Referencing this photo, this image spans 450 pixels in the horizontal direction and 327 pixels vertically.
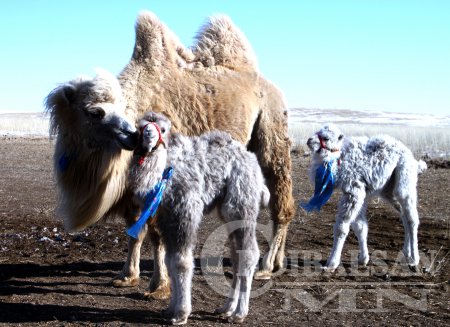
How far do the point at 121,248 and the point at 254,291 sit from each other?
249 cm

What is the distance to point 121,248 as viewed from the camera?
859 cm

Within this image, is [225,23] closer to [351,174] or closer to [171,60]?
[171,60]

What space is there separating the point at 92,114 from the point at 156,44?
180cm

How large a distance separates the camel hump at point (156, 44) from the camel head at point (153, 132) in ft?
5.55

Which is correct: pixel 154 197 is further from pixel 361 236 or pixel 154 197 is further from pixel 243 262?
pixel 361 236

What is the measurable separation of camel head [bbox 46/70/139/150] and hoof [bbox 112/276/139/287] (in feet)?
5.48

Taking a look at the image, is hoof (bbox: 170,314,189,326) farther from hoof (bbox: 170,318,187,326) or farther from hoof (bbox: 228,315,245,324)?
hoof (bbox: 228,315,245,324)

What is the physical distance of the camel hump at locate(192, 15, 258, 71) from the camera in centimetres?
804

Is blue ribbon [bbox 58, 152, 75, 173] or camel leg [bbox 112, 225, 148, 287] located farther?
camel leg [bbox 112, 225, 148, 287]

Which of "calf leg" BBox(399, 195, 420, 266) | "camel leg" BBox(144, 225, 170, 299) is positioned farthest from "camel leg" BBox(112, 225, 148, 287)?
"calf leg" BBox(399, 195, 420, 266)

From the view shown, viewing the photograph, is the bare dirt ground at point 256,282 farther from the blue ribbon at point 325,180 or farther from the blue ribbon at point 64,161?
the blue ribbon at point 64,161

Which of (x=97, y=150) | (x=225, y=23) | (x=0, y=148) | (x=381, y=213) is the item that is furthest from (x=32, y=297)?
(x=0, y=148)

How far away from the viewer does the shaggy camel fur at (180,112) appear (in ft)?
19.5

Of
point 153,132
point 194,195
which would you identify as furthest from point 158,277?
point 153,132
